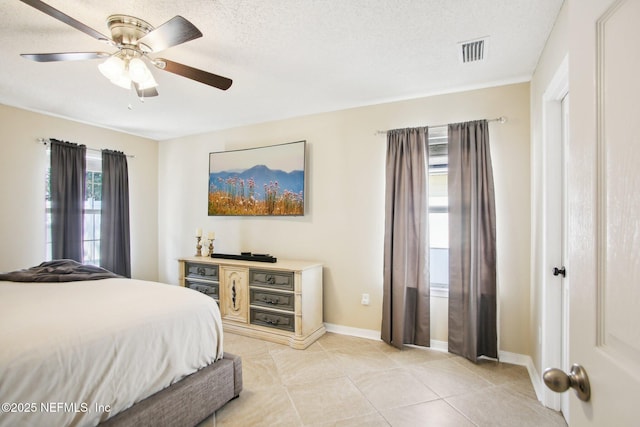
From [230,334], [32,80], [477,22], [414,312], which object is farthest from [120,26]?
[414,312]

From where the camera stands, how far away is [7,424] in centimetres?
112

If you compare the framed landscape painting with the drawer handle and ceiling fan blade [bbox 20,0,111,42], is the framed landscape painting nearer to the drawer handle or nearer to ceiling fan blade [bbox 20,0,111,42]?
the drawer handle

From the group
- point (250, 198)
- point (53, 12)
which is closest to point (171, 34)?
point (53, 12)

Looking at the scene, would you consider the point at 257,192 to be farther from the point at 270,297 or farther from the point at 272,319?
the point at 272,319

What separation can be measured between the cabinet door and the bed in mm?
1112

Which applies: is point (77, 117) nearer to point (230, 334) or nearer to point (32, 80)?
point (32, 80)

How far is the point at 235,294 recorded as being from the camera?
3396 millimetres

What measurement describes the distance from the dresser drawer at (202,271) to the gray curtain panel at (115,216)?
111 cm

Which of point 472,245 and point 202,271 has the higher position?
point 472,245

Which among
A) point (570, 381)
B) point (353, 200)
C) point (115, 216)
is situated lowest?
point (570, 381)

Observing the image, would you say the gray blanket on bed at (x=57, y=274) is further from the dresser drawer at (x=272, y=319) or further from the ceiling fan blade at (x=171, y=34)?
the ceiling fan blade at (x=171, y=34)

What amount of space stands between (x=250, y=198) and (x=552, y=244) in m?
3.14

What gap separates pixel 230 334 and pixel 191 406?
5.36ft

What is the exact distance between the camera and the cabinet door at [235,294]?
3.34m
